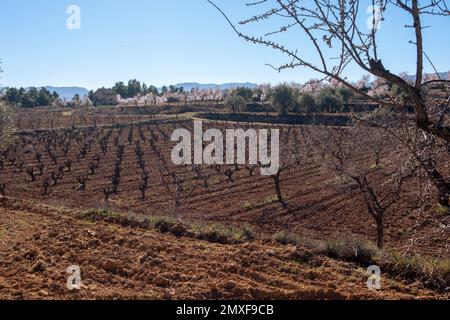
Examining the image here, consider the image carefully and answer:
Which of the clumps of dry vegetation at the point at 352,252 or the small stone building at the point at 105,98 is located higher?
the small stone building at the point at 105,98

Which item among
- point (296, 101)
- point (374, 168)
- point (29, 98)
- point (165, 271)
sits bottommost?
point (374, 168)

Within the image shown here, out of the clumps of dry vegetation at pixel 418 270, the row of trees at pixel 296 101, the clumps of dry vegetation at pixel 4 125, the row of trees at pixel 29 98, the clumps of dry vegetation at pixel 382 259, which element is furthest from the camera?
the row of trees at pixel 29 98

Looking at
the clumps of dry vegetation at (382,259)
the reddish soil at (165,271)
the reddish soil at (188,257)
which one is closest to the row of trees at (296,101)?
the reddish soil at (188,257)

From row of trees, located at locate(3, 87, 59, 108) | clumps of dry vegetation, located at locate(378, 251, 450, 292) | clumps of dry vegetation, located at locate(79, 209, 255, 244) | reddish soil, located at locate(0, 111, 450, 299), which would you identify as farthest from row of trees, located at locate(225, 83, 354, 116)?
clumps of dry vegetation, located at locate(378, 251, 450, 292)

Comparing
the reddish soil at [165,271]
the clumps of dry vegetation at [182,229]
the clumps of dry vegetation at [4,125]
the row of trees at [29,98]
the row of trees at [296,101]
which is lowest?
the clumps of dry vegetation at [182,229]

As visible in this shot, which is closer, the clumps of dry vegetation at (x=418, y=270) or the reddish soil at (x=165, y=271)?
the reddish soil at (x=165, y=271)

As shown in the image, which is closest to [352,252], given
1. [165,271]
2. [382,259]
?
[382,259]

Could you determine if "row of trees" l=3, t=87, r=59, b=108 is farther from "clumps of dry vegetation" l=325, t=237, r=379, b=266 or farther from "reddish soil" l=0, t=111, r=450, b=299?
"clumps of dry vegetation" l=325, t=237, r=379, b=266

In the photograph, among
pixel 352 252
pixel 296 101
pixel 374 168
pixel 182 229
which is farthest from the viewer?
pixel 296 101

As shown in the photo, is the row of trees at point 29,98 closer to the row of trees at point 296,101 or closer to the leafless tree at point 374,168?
the row of trees at point 296,101

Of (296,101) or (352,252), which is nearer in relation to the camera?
(352,252)

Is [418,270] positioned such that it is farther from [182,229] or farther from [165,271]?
[182,229]
